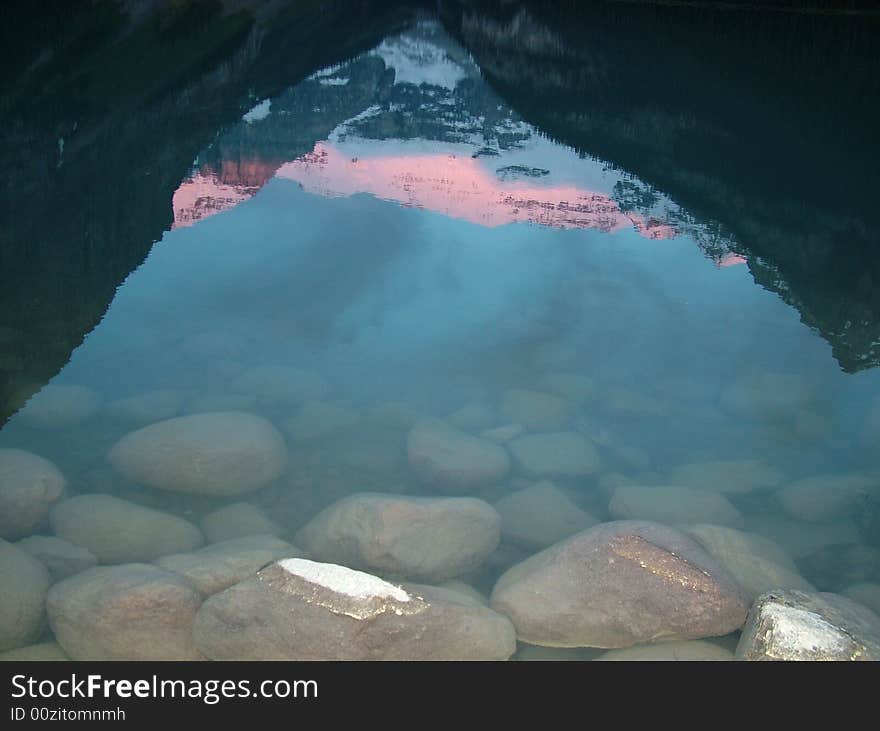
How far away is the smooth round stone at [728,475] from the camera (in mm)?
6383

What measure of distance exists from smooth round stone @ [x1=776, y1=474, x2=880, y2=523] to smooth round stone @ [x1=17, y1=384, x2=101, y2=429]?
487 centimetres

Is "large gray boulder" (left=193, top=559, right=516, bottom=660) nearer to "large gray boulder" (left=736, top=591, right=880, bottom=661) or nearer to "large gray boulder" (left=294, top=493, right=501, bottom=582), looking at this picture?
Answer: "large gray boulder" (left=294, top=493, right=501, bottom=582)

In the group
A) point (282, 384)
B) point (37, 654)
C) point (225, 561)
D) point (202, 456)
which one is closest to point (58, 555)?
point (37, 654)

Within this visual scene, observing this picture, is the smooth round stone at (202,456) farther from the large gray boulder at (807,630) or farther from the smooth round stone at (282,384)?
the large gray boulder at (807,630)

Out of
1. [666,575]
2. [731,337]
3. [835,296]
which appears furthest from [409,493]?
[835,296]

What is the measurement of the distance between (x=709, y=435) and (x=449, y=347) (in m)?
2.36

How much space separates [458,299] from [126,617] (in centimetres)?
546

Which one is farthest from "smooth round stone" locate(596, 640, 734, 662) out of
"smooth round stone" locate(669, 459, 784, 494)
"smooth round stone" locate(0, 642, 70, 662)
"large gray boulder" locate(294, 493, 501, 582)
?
"smooth round stone" locate(0, 642, 70, 662)

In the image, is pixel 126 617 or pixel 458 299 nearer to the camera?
pixel 126 617

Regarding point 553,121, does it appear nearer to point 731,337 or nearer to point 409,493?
point 731,337

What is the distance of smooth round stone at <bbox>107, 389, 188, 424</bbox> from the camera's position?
673 centimetres

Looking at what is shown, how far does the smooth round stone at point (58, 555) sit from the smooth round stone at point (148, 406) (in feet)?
4.92

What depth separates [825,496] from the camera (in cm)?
626

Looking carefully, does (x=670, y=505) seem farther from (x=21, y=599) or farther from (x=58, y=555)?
(x=21, y=599)
